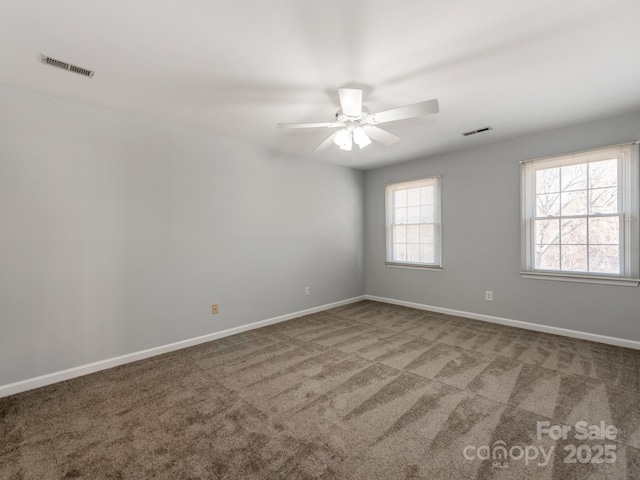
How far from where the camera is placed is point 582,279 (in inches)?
132

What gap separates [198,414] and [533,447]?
212cm

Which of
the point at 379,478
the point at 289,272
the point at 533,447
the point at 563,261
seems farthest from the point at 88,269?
the point at 563,261

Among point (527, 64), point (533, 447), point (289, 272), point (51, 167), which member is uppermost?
point (527, 64)

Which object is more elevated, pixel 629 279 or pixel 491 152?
pixel 491 152

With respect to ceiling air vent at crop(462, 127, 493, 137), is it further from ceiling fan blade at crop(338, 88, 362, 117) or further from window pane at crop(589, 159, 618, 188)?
ceiling fan blade at crop(338, 88, 362, 117)

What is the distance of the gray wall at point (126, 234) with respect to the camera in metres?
2.44

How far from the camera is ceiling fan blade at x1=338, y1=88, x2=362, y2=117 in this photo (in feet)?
6.98

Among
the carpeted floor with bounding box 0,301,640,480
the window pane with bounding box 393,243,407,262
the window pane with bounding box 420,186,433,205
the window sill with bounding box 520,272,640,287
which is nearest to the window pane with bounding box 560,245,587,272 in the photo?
the window sill with bounding box 520,272,640,287

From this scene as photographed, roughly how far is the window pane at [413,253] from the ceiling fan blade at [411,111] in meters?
2.99

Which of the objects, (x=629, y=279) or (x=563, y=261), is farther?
(x=563, y=261)

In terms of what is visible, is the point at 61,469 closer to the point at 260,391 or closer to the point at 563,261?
the point at 260,391

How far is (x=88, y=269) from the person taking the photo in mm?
2732

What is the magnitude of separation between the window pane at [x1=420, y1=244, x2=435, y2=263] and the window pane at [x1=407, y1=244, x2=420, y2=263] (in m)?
0.07

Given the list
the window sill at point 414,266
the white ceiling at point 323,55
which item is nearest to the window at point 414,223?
the window sill at point 414,266
